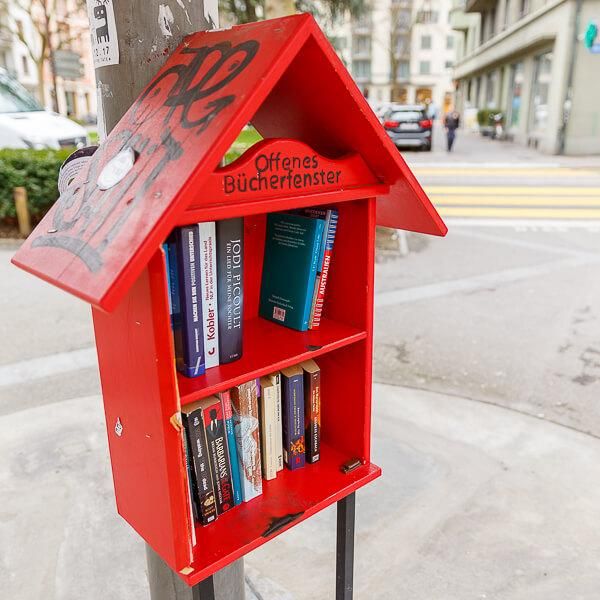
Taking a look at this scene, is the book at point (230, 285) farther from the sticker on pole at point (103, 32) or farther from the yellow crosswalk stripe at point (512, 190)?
the yellow crosswalk stripe at point (512, 190)

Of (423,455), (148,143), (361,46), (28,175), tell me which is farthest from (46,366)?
(361,46)

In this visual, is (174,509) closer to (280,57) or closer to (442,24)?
(280,57)

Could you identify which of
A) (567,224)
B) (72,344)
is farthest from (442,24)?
(72,344)

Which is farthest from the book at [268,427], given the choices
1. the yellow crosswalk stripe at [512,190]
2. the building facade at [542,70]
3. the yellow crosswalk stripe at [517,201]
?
the building facade at [542,70]

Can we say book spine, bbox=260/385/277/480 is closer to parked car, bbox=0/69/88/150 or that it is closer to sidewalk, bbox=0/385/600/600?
sidewalk, bbox=0/385/600/600

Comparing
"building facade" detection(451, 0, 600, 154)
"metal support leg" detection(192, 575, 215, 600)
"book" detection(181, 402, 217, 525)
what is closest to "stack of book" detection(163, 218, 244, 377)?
"book" detection(181, 402, 217, 525)

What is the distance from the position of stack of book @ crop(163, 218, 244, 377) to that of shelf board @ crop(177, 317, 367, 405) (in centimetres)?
4

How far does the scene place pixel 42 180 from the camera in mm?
8148

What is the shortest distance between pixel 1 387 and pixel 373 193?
362cm

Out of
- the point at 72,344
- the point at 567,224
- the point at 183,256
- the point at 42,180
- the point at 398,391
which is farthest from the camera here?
the point at 567,224

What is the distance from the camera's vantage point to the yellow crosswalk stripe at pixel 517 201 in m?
11.1

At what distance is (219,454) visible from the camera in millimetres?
1750

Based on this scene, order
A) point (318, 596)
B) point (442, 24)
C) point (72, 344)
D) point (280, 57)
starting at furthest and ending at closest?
point (442, 24)
point (72, 344)
point (318, 596)
point (280, 57)

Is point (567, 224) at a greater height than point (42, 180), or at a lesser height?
lesser
